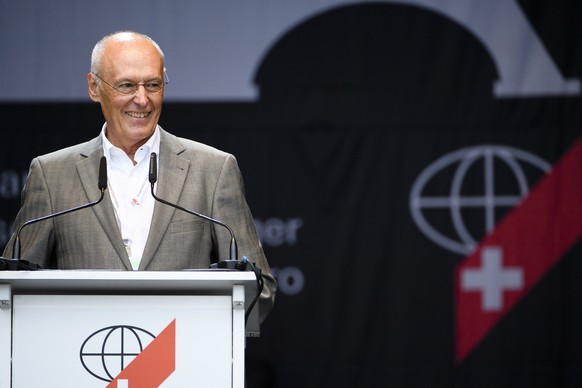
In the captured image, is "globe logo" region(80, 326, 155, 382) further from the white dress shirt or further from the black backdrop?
the black backdrop

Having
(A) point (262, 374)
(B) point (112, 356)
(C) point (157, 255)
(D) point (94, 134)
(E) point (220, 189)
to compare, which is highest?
(D) point (94, 134)

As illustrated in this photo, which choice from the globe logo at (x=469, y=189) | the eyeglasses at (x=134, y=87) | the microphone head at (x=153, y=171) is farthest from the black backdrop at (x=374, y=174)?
the microphone head at (x=153, y=171)

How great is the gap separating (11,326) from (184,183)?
726 millimetres

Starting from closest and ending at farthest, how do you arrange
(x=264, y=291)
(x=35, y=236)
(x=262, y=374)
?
(x=264, y=291), (x=35, y=236), (x=262, y=374)

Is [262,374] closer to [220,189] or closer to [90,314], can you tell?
[220,189]

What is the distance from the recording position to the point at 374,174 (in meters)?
4.67

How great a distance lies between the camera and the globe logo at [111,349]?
2146 mm

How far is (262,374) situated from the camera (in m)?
4.56

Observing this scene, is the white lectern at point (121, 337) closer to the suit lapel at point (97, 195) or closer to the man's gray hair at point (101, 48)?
the suit lapel at point (97, 195)

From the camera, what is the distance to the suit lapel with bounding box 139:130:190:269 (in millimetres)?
2627

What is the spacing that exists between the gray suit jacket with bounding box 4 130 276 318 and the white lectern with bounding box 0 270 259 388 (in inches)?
16.9

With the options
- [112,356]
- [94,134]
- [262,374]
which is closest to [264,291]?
[112,356]

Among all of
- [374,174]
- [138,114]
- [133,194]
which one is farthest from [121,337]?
[374,174]

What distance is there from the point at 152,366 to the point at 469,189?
2769 mm
